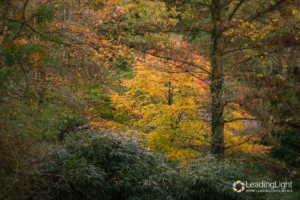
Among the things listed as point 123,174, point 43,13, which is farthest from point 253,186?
point 43,13

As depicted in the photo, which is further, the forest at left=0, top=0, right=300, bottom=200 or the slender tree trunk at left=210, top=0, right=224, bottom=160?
the slender tree trunk at left=210, top=0, right=224, bottom=160

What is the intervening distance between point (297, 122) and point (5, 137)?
4996 millimetres

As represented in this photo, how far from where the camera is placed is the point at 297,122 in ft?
15.2

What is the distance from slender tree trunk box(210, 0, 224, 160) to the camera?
6.21 m

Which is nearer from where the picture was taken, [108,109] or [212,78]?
[212,78]

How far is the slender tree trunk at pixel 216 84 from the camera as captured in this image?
6213 mm

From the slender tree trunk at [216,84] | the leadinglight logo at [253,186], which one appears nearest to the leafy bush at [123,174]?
the leadinglight logo at [253,186]

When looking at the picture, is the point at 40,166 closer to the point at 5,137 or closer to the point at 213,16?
the point at 5,137

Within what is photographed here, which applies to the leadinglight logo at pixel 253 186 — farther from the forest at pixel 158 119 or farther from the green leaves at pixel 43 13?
the green leaves at pixel 43 13

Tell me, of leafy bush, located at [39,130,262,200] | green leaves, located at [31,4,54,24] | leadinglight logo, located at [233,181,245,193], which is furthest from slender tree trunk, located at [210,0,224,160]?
green leaves, located at [31,4,54,24]

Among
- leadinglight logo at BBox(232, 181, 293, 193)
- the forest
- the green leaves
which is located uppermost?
the green leaves

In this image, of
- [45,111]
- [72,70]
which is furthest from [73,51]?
[45,111]

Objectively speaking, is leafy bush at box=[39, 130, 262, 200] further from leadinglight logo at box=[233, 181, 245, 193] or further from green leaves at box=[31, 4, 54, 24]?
green leaves at box=[31, 4, 54, 24]

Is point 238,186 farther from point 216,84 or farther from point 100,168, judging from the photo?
point 100,168
